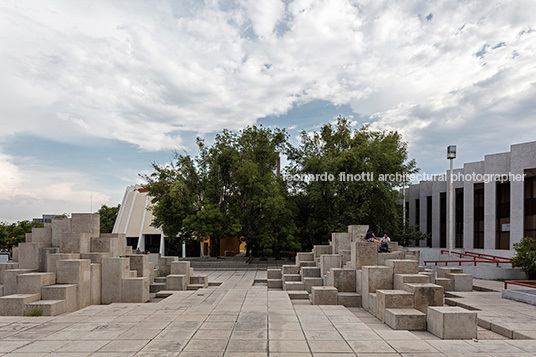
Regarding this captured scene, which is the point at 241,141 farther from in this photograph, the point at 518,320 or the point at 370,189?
the point at 518,320

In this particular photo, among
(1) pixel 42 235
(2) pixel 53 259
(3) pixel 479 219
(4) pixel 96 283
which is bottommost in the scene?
(4) pixel 96 283

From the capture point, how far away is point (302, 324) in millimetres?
8641

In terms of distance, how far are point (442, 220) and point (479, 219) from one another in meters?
5.75

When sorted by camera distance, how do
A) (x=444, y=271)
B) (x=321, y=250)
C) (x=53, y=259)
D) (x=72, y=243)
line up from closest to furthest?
(x=53, y=259), (x=72, y=243), (x=444, y=271), (x=321, y=250)

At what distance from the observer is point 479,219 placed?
31.1 metres

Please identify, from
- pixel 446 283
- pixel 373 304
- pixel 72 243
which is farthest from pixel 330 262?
pixel 72 243

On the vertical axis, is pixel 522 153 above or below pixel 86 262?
above

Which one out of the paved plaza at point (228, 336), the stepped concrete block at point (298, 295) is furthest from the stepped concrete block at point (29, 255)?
the stepped concrete block at point (298, 295)

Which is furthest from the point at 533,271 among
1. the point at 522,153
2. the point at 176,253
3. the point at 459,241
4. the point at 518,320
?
the point at 176,253

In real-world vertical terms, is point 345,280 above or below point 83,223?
below

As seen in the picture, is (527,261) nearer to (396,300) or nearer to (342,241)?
(342,241)

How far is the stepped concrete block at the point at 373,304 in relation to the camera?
1098cm

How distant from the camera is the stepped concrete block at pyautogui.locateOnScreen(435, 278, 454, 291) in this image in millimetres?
15647

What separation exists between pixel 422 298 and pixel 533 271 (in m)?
14.9
